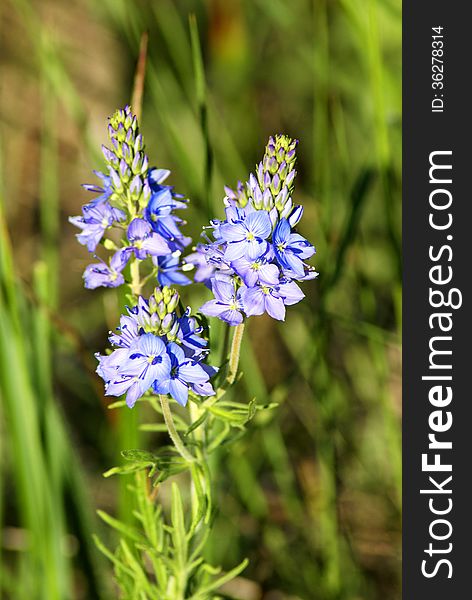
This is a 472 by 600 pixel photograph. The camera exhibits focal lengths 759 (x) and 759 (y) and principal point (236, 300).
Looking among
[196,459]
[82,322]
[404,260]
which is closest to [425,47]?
[404,260]

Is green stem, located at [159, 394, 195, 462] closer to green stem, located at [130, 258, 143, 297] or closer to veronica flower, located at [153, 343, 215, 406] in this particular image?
veronica flower, located at [153, 343, 215, 406]

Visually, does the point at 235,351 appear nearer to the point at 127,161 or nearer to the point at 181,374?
the point at 181,374

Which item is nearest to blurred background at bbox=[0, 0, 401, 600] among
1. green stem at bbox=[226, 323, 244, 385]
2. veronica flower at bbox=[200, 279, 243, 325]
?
green stem at bbox=[226, 323, 244, 385]

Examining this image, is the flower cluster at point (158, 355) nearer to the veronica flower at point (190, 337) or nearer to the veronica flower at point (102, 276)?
the veronica flower at point (190, 337)

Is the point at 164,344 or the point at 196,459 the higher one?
the point at 164,344

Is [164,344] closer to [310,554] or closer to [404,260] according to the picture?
[404,260]
